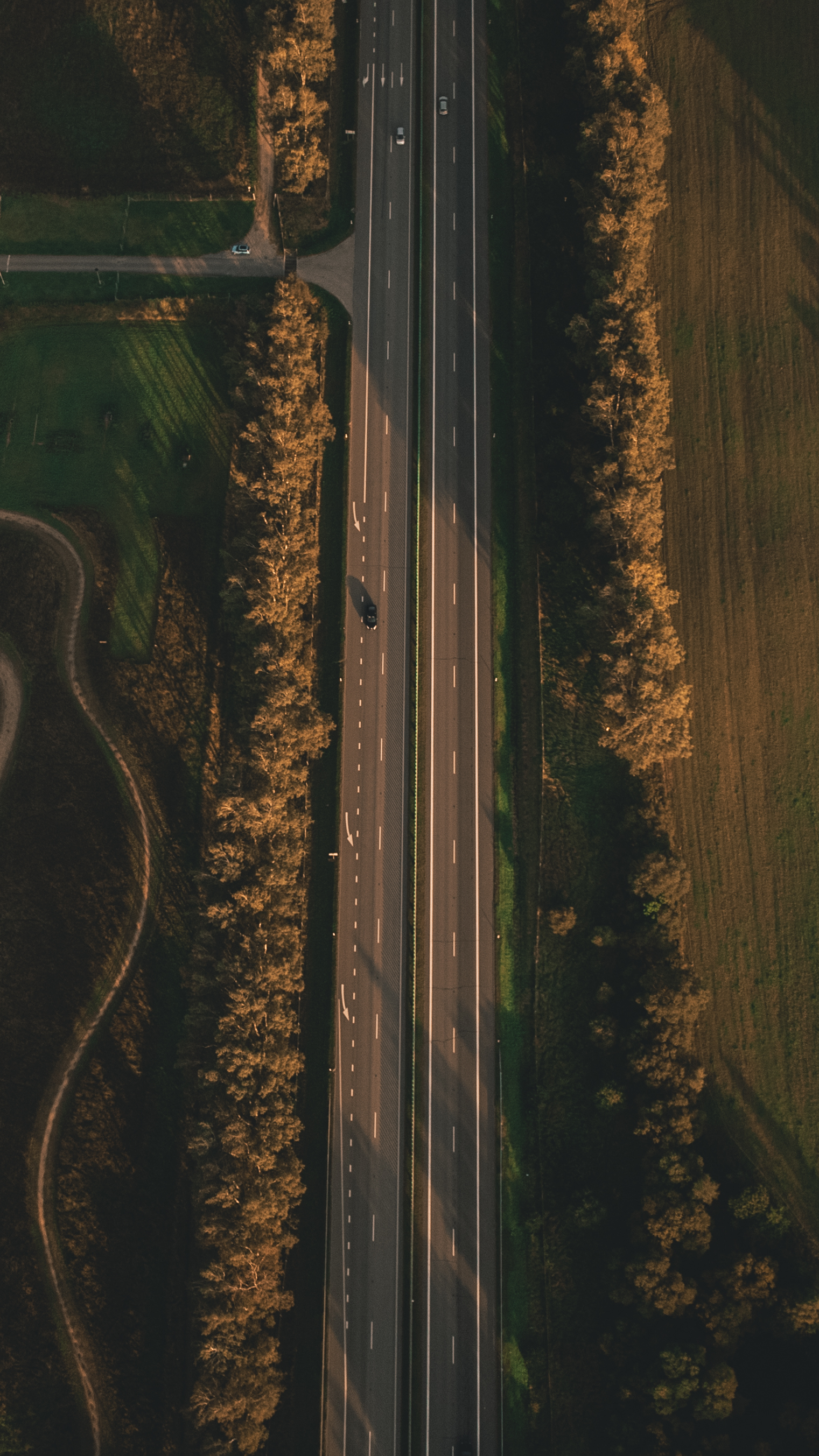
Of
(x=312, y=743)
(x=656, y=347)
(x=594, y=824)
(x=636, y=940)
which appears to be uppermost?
(x=656, y=347)

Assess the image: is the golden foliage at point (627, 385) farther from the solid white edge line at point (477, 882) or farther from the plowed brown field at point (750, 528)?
the solid white edge line at point (477, 882)

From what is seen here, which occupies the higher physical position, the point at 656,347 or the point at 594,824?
the point at 656,347

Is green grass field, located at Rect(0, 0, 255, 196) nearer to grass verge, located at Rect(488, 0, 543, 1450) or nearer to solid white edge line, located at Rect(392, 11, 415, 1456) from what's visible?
solid white edge line, located at Rect(392, 11, 415, 1456)

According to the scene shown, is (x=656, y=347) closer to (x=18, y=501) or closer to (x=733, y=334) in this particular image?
(x=733, y=334)

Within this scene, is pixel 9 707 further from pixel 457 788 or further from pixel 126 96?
pixel 126 96

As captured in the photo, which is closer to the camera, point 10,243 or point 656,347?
point 656,347

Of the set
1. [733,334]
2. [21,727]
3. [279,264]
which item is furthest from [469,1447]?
[279,264]

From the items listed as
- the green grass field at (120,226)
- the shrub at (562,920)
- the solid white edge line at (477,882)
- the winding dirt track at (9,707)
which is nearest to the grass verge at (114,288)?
the green grass field at (120,226)
